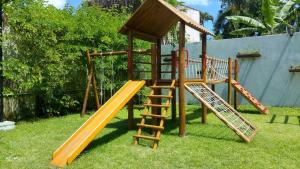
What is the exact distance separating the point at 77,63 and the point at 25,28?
238 centimetres

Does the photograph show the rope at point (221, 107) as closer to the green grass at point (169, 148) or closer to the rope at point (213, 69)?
the green grass at point (169, 148)

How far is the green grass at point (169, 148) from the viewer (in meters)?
4.93

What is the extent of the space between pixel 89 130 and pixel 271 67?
856 centimetres

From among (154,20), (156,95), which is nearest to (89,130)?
(156,95)

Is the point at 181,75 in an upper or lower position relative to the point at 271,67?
lower

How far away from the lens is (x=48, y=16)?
9461 millimetres

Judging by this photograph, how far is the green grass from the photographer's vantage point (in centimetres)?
493

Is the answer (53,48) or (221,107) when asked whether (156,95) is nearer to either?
(221,107)

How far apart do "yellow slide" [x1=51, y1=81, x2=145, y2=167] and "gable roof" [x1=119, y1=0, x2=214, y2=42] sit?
143cm

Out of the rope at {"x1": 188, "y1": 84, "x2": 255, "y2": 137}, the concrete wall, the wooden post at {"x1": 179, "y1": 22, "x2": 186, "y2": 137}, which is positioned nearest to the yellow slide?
the wooden post at {"x1": 179, "y1": 22, "x2": 186, "y2": 137}

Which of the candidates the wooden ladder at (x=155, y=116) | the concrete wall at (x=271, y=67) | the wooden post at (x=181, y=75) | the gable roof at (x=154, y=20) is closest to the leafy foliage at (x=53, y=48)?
the gable roof at (x=154, y=20)

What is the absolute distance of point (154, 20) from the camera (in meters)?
7.68

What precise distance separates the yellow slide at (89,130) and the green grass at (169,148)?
0.17m

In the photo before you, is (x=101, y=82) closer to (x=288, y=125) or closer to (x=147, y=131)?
(x=147, y=131)
